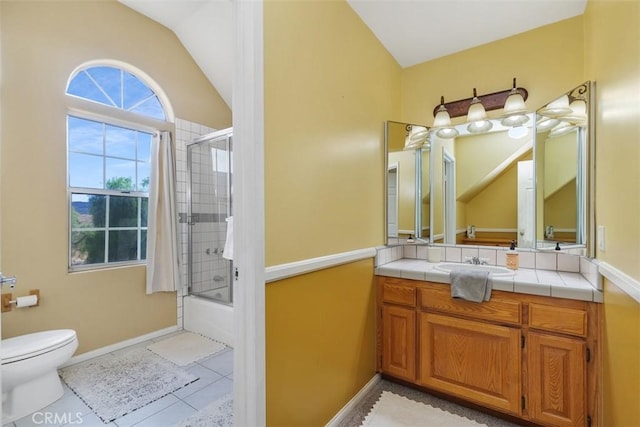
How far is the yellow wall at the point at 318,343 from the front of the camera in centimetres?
140

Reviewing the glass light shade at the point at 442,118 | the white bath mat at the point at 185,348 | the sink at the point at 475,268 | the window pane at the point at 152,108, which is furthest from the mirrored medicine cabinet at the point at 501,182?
the window pane at the point at 152,108

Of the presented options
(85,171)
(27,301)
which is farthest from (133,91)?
(27,301)

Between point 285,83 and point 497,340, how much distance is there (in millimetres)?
1889

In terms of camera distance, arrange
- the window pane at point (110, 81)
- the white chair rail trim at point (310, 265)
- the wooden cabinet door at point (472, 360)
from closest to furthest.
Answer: the white chair rail trim at point (310, 265)
the wooden cabinet door at point (472, 360)
the window pane at point (110, 81)

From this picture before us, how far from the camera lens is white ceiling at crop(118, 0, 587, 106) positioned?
1.95m

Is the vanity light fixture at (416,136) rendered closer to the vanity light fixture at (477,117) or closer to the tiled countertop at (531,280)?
the vanity light fixture at (477,117)

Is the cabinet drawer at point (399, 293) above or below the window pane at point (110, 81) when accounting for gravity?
below

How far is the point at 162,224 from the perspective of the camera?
3.01 m

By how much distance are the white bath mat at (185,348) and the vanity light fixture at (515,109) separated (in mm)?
3053

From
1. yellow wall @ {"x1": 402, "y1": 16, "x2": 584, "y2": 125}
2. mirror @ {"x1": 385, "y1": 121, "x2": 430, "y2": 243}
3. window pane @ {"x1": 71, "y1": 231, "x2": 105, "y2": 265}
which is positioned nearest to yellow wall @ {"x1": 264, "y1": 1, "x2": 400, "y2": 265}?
mirror @ {"x1": 385, "y1": 121, "x2": 430, "y2": 243}

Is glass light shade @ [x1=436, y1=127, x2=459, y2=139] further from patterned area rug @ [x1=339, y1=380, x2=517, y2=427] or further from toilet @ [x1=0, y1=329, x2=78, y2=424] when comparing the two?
toilet @ [x1=0, y1=329, x2=78, y2=424]

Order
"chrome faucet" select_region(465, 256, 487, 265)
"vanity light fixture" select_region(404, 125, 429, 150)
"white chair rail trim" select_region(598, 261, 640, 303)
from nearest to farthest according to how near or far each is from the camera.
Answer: "white chair rail trim" select_region(598, 261, 640, 303) → "chrome faucet" select_region(465, 256, 487, 265) → "vanity light fixture" select_region(404, 125, 429, 150)

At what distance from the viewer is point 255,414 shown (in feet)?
4.13

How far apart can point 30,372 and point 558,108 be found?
3.70m
